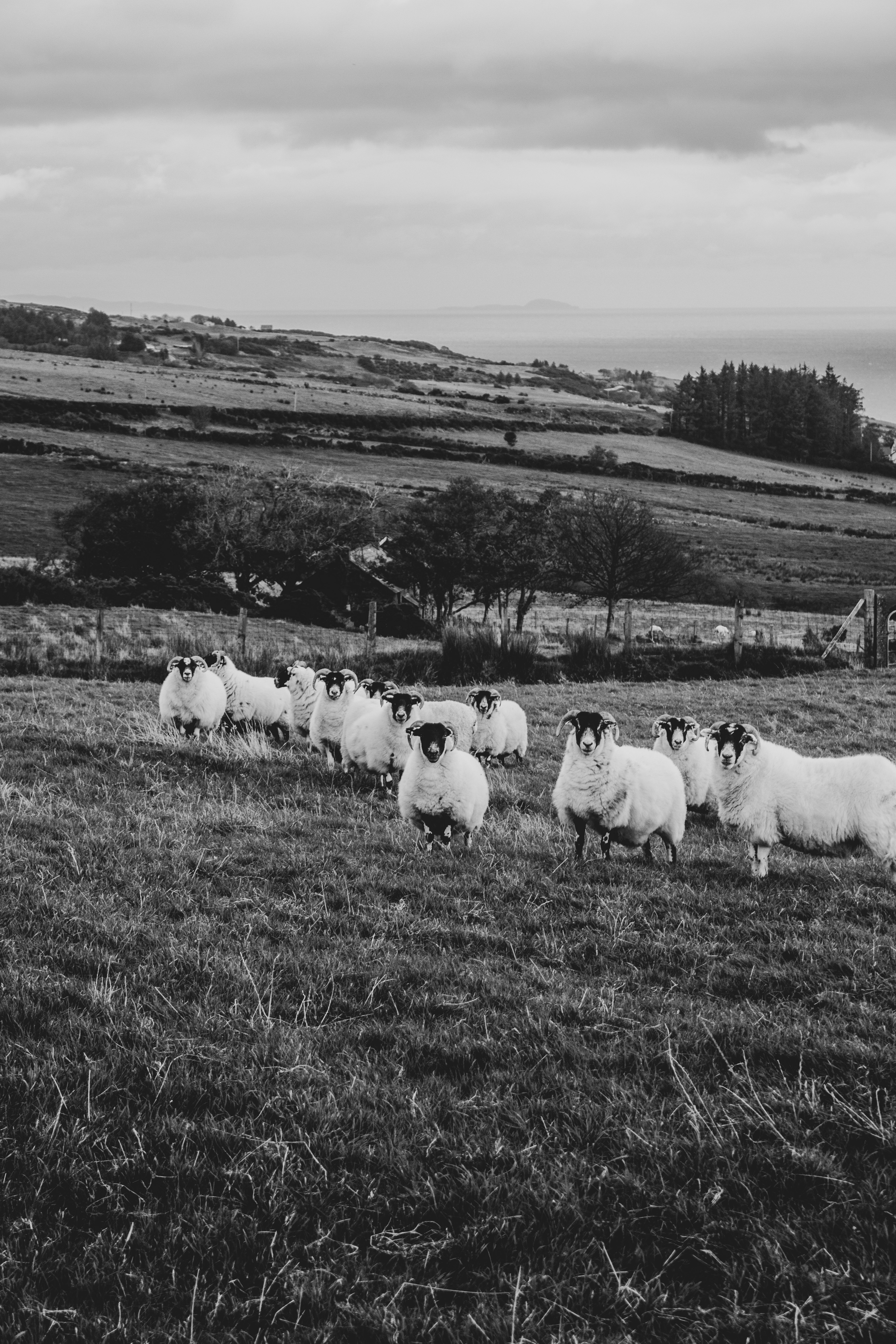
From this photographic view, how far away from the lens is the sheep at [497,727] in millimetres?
14320

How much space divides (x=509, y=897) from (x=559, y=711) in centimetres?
1237

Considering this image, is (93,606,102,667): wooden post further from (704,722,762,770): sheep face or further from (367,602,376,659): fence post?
(704,722,762,770): sheep face

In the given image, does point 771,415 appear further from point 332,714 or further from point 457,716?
point 332,714

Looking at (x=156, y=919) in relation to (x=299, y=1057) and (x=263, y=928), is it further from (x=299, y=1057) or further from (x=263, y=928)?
(x=299, y=1057)

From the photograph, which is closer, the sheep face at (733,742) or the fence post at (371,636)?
the sheep face at (733,742)

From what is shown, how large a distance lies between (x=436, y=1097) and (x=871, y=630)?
26.0 m

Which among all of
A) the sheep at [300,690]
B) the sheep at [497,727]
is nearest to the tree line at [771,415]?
the sheep at [497,727]

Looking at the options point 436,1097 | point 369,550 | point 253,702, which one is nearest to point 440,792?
point 436,1097

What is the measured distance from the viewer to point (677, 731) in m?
12.8

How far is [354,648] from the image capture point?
31.0 metres

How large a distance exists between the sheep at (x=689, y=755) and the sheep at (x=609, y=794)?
2.65 m

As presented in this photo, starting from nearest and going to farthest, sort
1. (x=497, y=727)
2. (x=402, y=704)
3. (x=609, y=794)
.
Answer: (x=609, y=794)
(x=402, y=704)
(x=497, y=727)

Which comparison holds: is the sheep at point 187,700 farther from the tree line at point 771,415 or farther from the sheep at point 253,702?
the tree line at point 771,415

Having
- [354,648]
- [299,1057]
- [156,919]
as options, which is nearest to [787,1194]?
[299,1057]
